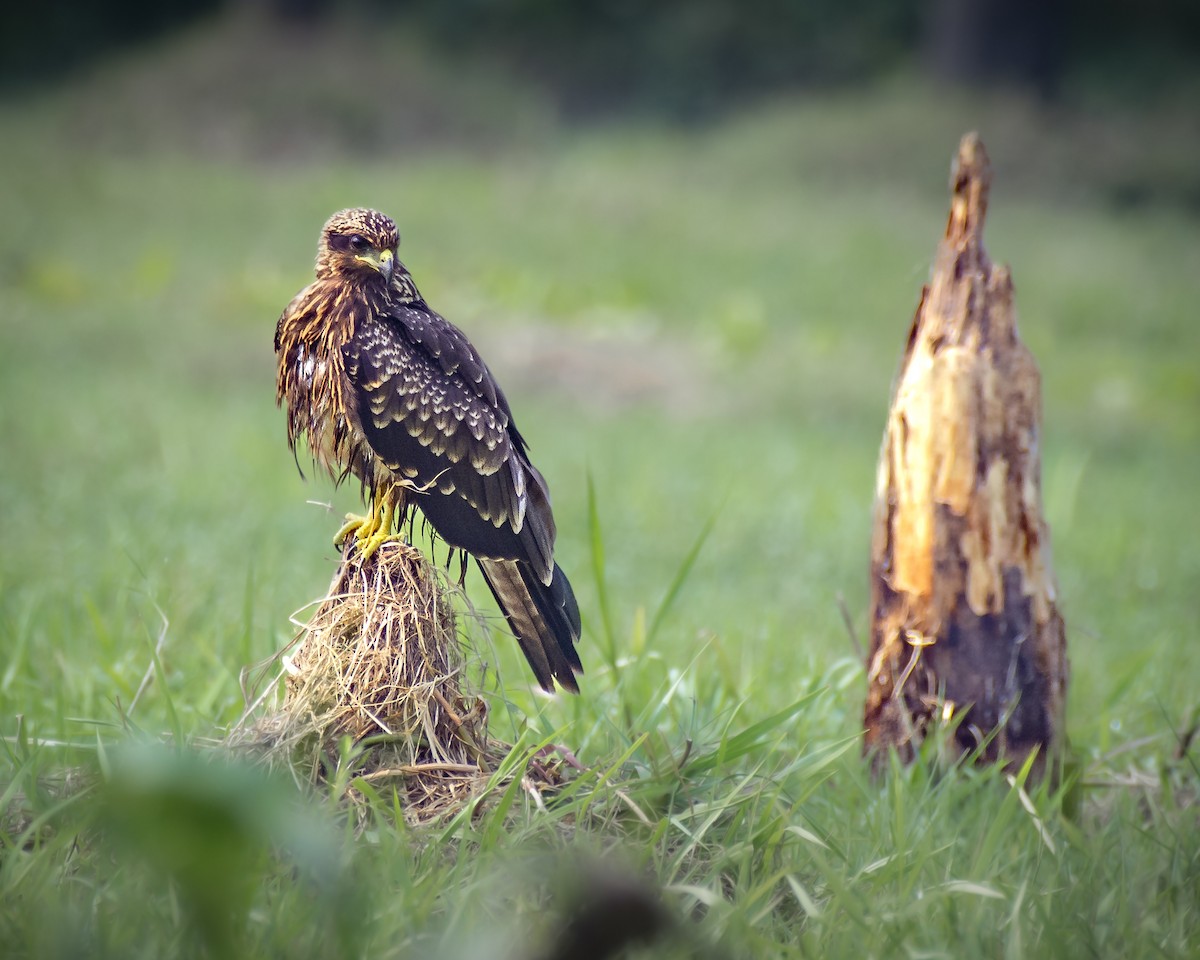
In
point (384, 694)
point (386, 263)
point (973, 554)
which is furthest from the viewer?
point (973, 554)

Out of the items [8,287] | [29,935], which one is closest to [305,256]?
[8,287]

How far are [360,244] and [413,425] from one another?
0.38 m

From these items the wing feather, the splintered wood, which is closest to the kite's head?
the wing feather

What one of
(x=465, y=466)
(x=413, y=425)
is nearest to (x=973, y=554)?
(x=465, y=466)

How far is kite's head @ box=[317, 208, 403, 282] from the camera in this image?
90.5 inches

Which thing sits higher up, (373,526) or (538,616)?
(373,526)

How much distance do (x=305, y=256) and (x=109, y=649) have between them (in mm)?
8966

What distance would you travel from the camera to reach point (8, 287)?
10695mm

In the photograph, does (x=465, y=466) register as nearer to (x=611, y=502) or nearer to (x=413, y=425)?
(x=413, y=425)

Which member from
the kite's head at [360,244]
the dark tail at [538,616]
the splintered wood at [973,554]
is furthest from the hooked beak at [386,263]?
the splintered wood at [973,554]

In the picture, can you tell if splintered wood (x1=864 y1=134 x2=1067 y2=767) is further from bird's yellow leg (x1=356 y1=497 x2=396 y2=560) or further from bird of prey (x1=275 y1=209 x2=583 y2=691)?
bird's yellow leg (x1=356 y1=497 x2=396 y2=560)

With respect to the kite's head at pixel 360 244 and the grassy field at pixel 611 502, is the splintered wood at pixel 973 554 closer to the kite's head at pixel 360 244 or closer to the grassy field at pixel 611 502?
the grassy field at pixel 611 502

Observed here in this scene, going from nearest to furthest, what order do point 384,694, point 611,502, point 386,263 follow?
point 384,694, point 386,263, point 611,502

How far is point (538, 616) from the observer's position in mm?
2270
